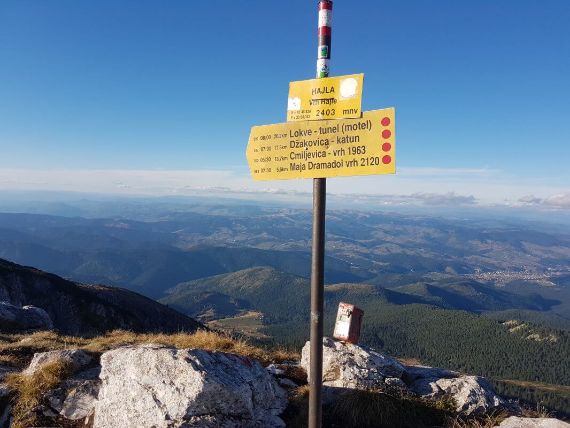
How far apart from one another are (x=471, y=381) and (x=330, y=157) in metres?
10.3

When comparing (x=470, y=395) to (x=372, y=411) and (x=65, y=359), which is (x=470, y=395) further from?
(x=65, y=359)

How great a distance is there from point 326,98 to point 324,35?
1.06 m

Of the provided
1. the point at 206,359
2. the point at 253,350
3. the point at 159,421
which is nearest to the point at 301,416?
the point at 206,359

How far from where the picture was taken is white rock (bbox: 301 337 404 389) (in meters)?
11.5

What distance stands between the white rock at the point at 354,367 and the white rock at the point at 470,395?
151 cm

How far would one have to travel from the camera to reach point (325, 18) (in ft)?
21.0

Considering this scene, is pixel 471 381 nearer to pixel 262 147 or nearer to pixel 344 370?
pixel 344 370

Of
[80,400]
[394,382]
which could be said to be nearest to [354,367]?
[394,382]

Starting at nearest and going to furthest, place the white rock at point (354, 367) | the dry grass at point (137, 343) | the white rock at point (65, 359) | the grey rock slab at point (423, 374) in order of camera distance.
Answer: the white rock at point (65, 359)
the white rock at point (354, 367)
the grey rock slab at point (423, 374)
the dry grass at point (137, 343)

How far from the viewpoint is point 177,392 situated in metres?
8.20

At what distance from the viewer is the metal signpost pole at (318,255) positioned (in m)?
6.44

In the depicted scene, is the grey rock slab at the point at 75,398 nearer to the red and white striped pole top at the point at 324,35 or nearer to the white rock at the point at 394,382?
the white rock at the point at 394,382

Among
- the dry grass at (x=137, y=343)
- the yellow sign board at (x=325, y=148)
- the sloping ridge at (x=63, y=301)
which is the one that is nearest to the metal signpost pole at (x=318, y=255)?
the yellow sign board at (x=325, y=148)

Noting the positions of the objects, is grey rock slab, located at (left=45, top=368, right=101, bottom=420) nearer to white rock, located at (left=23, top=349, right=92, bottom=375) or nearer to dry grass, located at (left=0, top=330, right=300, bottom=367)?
white rock, located at (left=23, top=349, right=92, bottom=375)
